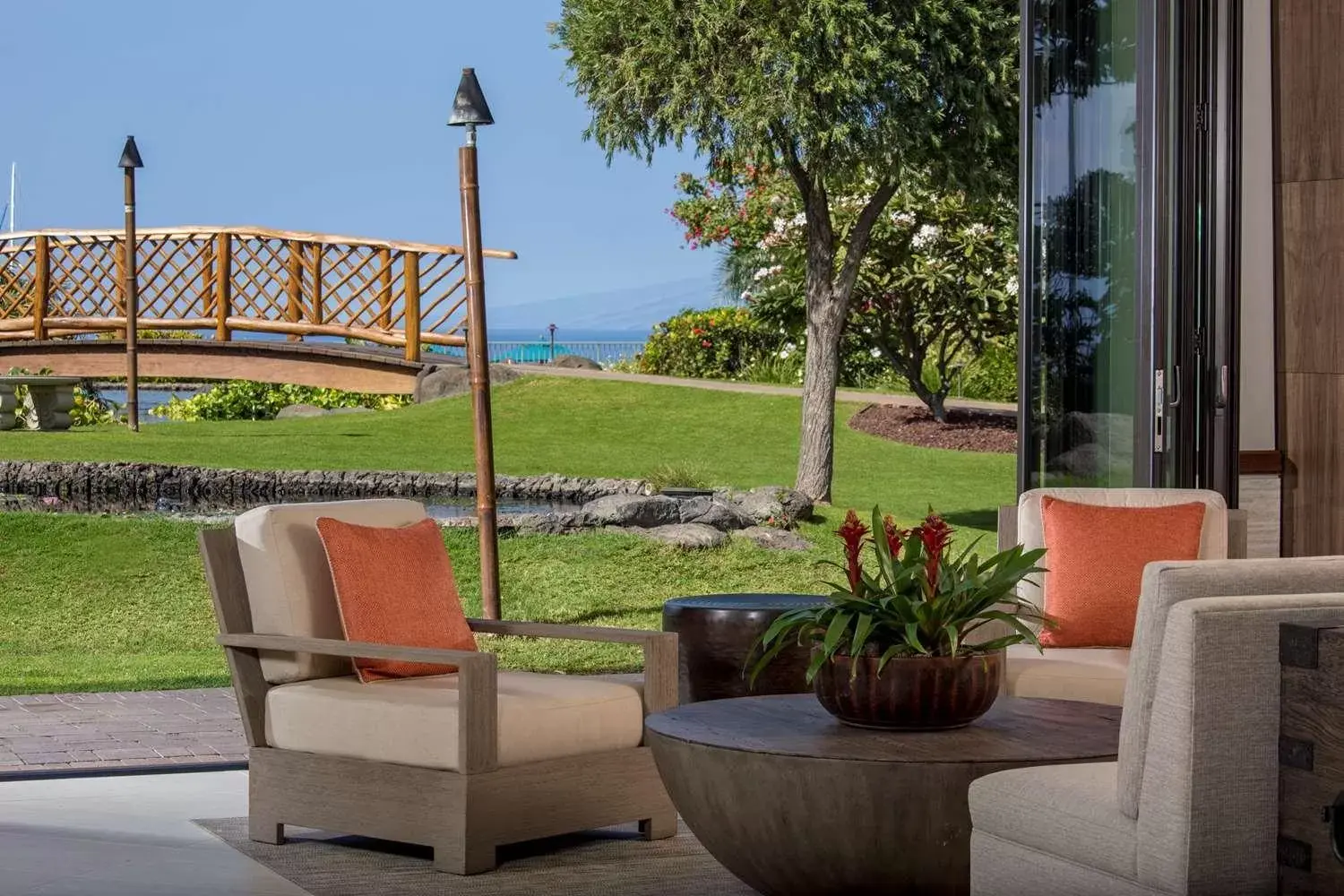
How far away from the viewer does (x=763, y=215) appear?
14898mm

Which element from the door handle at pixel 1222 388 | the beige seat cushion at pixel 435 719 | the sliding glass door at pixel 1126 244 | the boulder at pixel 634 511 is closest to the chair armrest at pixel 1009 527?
the sliding glass door at pixel 1126 244

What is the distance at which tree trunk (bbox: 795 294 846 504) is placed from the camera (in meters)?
11.3

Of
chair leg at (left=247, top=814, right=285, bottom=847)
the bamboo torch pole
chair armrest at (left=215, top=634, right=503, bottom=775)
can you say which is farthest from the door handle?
the bamboo torch pole

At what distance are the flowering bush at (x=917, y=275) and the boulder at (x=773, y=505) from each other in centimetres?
349

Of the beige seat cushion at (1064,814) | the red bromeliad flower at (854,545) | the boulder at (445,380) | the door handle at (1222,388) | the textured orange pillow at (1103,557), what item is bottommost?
the beige seat cushion at (1064,814)

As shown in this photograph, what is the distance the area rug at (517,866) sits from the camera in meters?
3.43

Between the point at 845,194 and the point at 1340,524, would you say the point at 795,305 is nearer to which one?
the point at 845,194

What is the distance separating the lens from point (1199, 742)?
2311 mm

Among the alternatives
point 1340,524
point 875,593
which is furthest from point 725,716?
point 1340,524

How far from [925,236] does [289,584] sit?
10.5 meters

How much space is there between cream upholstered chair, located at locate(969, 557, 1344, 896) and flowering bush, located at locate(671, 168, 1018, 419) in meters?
10.8

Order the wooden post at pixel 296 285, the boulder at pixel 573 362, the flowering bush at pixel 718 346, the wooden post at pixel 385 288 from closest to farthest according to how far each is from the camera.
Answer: the wooden post at pixel 385 288, the wooden post at pixel 296 285, the flowering bush at pixel 718 346, the boulder at pixel 573 362

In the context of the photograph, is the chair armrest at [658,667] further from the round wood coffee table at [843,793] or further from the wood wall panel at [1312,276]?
the wood wall panel at [1312,276]

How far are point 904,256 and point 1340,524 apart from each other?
27.7 feet
